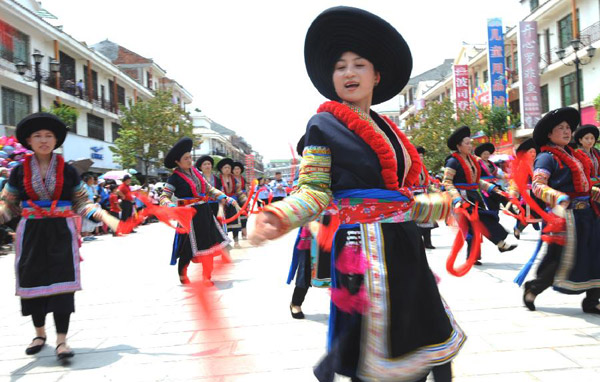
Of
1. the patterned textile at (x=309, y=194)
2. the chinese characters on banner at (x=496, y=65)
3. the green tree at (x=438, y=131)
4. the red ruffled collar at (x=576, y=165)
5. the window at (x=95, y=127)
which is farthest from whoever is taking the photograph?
the green tree at (x=438, y=131)

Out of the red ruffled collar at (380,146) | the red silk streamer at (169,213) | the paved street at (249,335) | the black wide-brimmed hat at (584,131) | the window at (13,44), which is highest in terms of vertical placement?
the window at (13,44)

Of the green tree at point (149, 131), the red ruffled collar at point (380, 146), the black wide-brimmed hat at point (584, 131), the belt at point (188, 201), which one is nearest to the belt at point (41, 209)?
the belt at point (188, 201)

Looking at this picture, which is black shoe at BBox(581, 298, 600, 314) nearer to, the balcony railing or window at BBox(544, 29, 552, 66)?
A: window at BBox(544, 29, 552, 66)

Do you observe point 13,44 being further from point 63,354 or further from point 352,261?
point 352,261

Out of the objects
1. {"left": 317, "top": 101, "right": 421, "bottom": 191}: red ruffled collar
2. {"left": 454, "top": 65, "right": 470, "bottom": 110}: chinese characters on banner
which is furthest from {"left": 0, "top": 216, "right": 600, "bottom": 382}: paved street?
{"left": 454, "top": 65, "right": 470, "bottom": 110}: chinese characters on banner

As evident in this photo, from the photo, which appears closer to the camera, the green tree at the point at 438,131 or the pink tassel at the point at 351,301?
the pink tassel at the point at 351,301

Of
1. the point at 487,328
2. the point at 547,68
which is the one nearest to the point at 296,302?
the point at 487,328

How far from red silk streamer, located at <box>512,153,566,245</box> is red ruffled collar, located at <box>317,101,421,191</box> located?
1801 millimetres

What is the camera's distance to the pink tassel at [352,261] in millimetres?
1942

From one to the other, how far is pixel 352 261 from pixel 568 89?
27423 millimetres

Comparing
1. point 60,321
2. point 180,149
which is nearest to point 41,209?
point 60,321

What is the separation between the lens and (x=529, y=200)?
3740mm

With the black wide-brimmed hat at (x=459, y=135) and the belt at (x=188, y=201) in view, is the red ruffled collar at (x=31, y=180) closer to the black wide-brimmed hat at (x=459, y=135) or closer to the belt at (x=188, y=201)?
the belt at (x=188, y=201)

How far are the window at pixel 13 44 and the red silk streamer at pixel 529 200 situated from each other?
22195 millimetres
